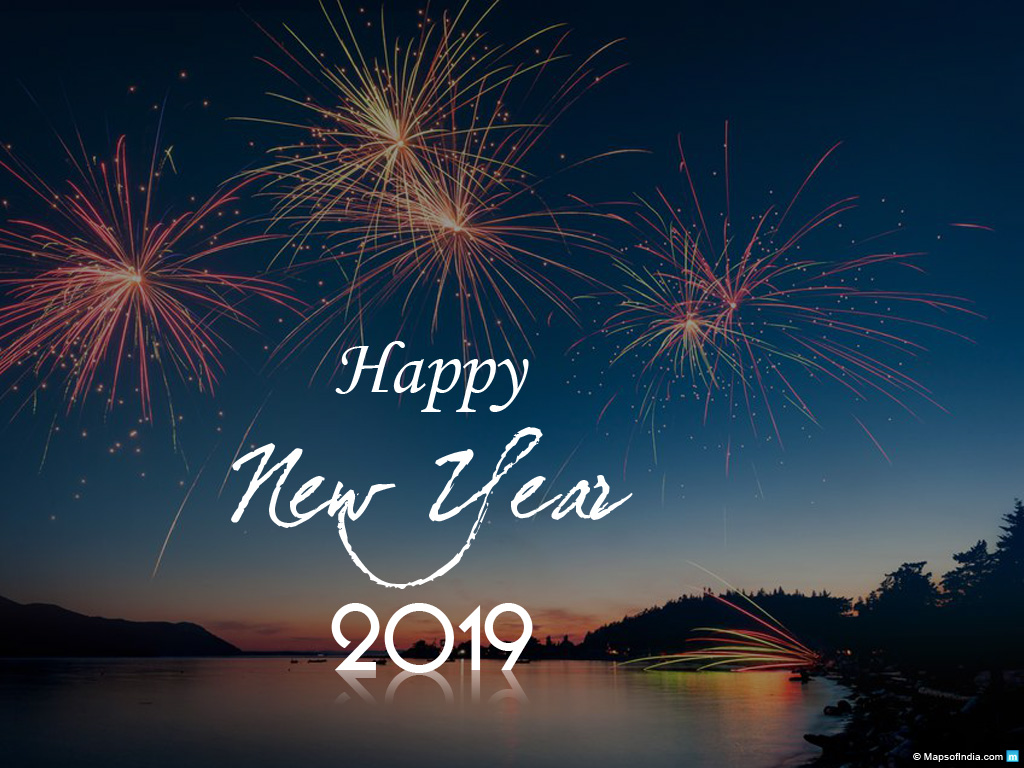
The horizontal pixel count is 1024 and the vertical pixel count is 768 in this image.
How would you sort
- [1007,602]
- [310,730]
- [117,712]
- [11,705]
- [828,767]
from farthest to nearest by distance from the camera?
[11,705]
[117,712]
[310,730]
[1007,602]
[828,767]

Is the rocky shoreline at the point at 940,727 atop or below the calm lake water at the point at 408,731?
atop

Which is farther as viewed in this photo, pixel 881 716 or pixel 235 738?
pixel 235 738

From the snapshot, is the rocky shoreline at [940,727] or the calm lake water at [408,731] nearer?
the rocky shoreline at [940,727]

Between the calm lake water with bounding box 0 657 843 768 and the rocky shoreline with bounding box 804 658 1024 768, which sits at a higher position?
the rocky shoreline with bounding box 804 658 1024 768

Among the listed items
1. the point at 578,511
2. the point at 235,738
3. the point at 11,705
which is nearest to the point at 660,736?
the point at 235,738

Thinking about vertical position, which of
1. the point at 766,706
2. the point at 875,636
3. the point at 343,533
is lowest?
the point at 766,706

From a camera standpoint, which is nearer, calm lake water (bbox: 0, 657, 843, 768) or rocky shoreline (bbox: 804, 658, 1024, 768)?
rocky shoreline (bbox: 804, 658, 1024, 768)

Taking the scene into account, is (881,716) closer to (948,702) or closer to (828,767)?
(948,702)

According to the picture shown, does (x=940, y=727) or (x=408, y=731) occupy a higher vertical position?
(x=940, y=727)

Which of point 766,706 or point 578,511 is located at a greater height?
point 578,511

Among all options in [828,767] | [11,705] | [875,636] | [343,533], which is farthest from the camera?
[11,705]

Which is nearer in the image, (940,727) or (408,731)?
(940,727)
